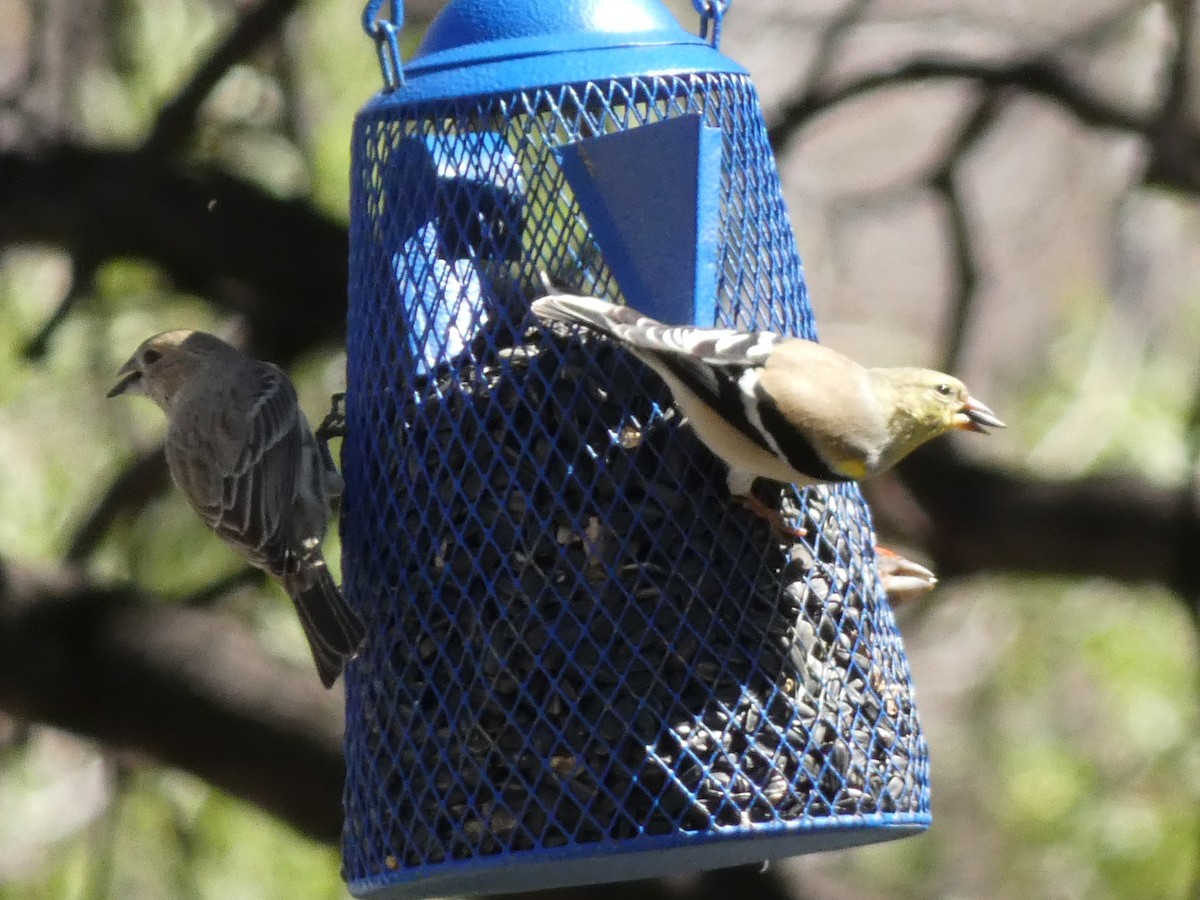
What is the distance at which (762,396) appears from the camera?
13.9 feet

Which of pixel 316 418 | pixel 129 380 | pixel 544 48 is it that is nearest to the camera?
pixel 544 48

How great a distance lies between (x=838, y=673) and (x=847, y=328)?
698 centimetres

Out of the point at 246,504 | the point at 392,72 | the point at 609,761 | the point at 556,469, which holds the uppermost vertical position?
the point at 392,72

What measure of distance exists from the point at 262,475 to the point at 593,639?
6.06 feet

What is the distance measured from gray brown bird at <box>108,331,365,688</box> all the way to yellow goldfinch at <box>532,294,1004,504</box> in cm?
120

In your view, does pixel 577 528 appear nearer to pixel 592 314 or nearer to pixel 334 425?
pixel 592 314

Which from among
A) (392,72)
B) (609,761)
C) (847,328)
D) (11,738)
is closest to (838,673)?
(609,761)

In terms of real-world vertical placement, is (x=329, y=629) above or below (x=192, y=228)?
above

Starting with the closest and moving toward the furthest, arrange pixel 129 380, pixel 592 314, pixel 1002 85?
pixel 592 314
pixel 129 380
pixel 1002 85

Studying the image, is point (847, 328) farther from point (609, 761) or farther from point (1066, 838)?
point (609, 761)

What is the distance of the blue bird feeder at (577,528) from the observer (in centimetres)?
416

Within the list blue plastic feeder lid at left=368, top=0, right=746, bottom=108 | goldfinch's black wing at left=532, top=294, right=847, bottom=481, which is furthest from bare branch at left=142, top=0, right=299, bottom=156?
goldfinch's black wing at left=532, top=294, right=847, bottom=481

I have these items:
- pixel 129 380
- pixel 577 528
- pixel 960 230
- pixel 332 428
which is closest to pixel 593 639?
pixel 577 528

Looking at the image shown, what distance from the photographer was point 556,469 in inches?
170
